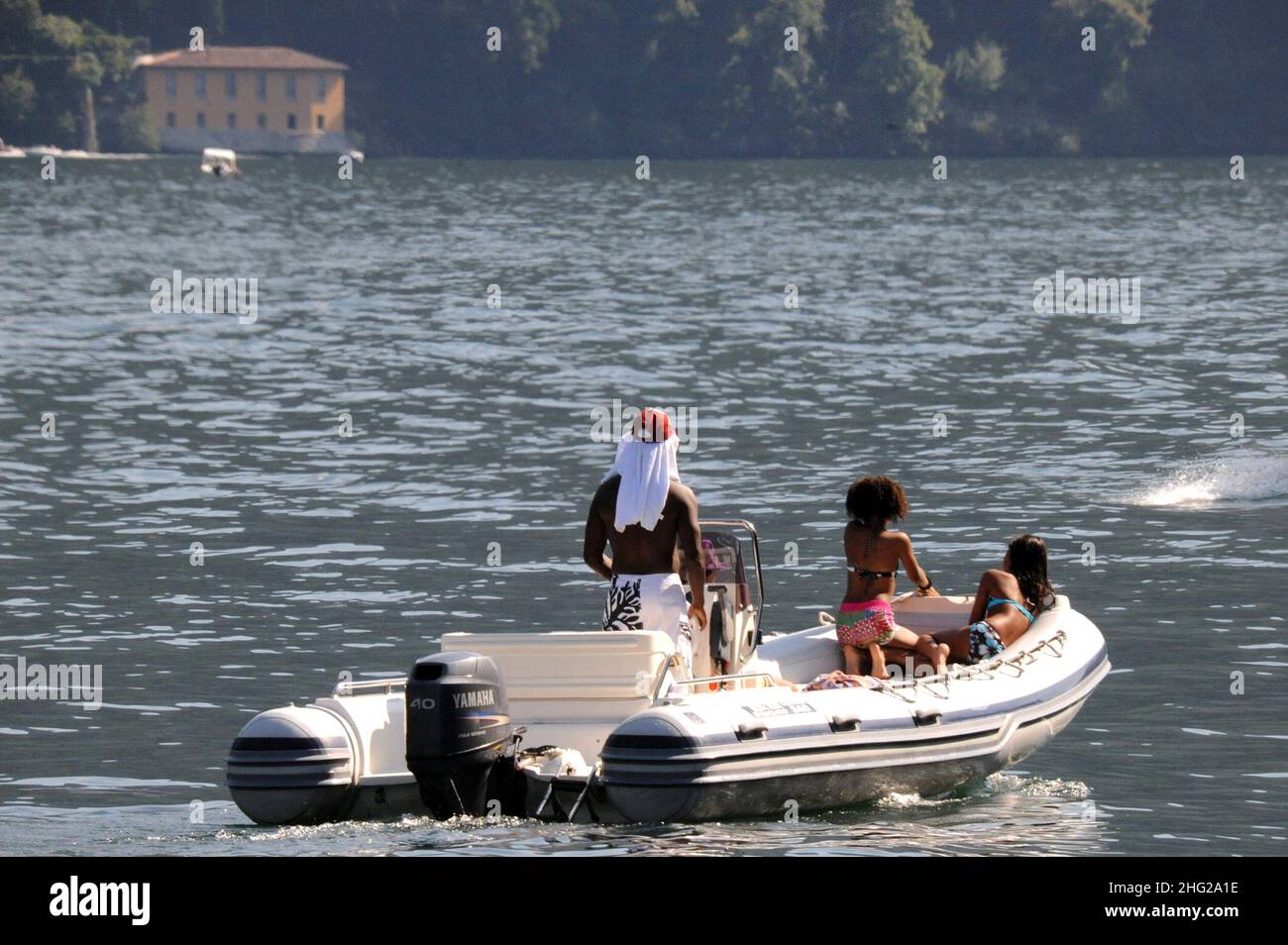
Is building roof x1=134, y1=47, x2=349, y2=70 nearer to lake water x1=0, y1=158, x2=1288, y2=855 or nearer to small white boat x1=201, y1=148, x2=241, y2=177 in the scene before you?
small white boat x1=201, y1=148, x2=241, y2=177

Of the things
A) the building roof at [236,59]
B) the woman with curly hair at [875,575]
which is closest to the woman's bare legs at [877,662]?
the woman with curly hair at [875,575]

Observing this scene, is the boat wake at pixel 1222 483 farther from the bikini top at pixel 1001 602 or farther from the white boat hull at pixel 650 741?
the white boat hull at pixel 650 741

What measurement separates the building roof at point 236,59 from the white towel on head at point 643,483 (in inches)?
5751

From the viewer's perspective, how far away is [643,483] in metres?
11.3

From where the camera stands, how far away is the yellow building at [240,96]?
154 metres

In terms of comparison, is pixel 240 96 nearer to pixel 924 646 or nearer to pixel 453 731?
pixel 924 646

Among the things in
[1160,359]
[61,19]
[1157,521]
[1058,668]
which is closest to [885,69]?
[61,19]

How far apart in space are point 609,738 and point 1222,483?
14.1 meters

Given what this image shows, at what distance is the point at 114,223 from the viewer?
2965 inches

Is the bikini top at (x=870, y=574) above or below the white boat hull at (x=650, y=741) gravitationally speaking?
above

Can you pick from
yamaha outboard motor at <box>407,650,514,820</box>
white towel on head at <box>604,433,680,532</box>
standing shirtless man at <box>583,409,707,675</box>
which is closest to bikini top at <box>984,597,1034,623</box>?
standing shirtless man at <box>583,409,707,675</box>

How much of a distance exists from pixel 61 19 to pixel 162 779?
141313mm

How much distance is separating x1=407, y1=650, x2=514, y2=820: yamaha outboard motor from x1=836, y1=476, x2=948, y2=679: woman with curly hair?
8.14ft

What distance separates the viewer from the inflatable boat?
10273 millimetres
